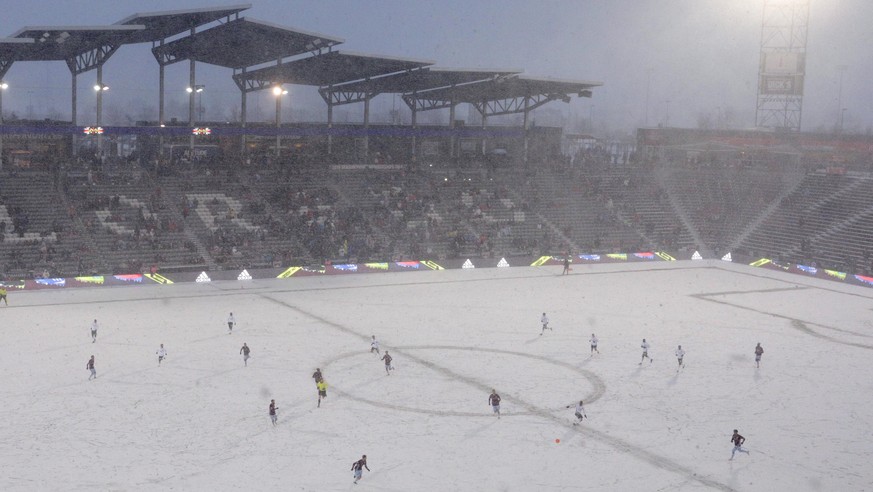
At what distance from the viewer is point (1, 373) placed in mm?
33188

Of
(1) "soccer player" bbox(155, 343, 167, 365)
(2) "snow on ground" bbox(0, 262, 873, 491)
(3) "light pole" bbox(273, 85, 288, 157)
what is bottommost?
(2) "snow on ground" bbox(0, 262, 873, 491)

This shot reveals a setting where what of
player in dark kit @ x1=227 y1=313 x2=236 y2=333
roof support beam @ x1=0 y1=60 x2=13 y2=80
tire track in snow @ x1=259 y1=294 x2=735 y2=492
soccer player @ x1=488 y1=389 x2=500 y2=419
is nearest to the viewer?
tire track in snow @ x1=259 y1=294 x2=735 y2=492

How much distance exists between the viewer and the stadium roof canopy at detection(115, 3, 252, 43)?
56806mm

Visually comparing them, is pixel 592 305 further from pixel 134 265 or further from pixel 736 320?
pixel 134 265

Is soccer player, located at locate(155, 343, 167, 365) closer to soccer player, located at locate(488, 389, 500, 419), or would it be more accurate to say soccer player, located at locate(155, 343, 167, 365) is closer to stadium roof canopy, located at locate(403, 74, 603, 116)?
soccer player, located at locate(488, 389, 500, 419)

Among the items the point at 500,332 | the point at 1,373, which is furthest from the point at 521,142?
the point at 1,373

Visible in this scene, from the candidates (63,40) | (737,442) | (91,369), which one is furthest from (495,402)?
(63,40)

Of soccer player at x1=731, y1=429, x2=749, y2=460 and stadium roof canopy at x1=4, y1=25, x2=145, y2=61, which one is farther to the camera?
stadium roof canopy at x1=4, y1=25, x2=145, y2=61

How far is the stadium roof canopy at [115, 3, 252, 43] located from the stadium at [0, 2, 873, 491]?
331 millimetres

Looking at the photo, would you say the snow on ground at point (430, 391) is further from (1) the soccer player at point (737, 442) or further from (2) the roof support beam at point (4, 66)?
(2) the roof support beam at point (4, 66)

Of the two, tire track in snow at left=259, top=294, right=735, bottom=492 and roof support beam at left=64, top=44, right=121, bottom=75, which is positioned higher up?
roof support beam at left=64, top=44, right=121, bottom=75

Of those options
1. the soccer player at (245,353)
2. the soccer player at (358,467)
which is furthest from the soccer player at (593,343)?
the soccer player at (358,467)

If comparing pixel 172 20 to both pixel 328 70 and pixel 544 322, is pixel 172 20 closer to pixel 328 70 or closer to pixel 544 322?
pixel 328 70

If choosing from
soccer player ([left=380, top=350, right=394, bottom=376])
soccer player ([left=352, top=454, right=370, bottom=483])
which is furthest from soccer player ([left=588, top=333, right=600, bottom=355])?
soccer player ([left=352, top=454, right=370, bottom=483])
